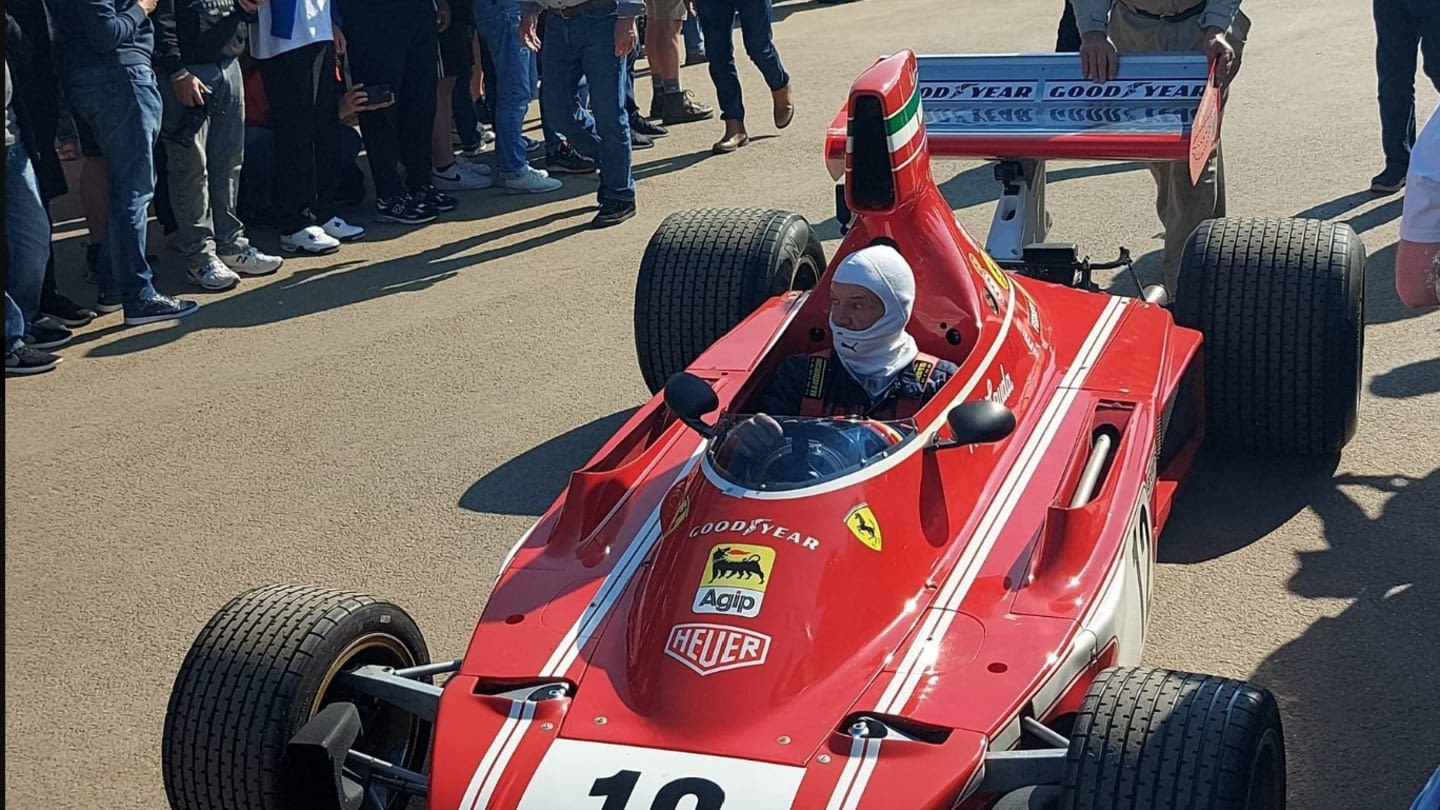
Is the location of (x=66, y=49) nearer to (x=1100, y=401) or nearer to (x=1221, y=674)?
(x=1100, y=401)

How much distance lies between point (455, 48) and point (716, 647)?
313 inches

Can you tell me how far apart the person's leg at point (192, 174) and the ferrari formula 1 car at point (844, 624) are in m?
4.23

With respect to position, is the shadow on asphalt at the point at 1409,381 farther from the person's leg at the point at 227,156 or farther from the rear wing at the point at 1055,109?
the person's leg at the point at 227,156

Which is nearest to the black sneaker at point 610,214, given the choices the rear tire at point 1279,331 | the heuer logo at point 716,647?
the rear tire at point 1279,331

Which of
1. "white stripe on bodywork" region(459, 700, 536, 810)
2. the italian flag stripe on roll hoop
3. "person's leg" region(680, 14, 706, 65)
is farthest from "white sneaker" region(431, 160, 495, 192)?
"white stripe on bodywork" region(459, 700, 536, 810)

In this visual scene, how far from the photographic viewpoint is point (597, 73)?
9461mm

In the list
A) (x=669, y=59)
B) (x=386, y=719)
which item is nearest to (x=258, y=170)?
(x=669, y=59)

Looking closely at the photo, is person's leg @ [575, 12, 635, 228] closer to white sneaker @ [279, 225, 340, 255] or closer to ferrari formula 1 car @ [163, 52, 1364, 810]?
white sneaker @ [279, 225, 340, 255]

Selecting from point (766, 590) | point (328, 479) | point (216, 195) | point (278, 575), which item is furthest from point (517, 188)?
point (766, 590)

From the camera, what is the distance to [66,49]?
318 inches

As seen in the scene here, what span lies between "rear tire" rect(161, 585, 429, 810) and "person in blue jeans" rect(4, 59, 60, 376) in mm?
4251

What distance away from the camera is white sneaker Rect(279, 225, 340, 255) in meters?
9.84

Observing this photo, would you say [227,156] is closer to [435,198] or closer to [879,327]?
[435,198]

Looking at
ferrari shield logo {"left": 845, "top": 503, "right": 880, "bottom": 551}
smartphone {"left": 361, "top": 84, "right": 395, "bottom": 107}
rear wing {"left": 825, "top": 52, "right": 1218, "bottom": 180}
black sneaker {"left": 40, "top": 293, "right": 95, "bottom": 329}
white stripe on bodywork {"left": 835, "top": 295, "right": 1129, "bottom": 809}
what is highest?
rear wing {"left": 825, "top": 52, "right": 1218, "bottom": 180}
